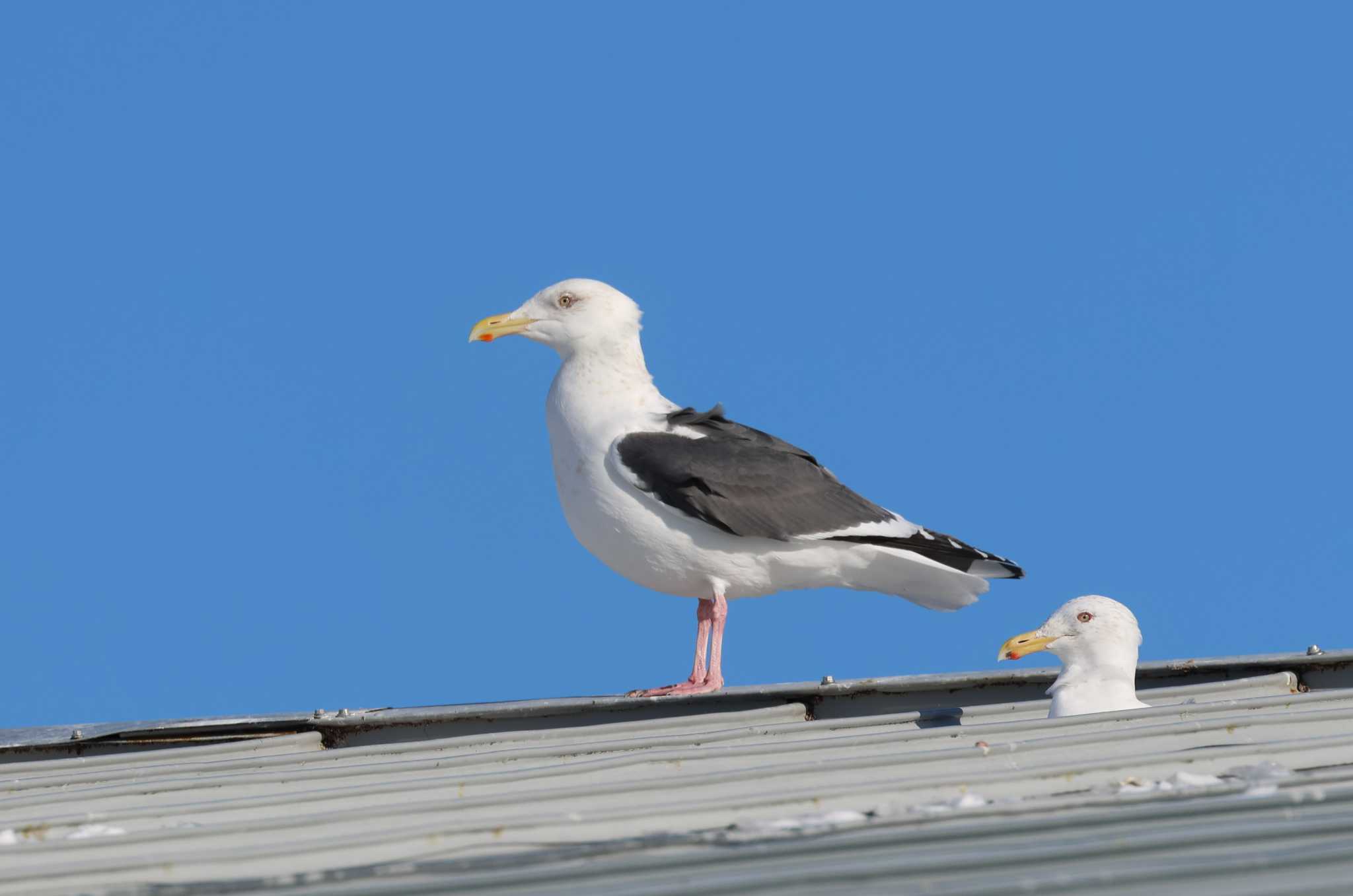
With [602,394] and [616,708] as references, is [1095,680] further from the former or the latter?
[602,394]

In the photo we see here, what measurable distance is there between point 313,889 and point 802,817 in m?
1.16

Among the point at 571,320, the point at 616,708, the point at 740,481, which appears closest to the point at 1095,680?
the point at 616,708

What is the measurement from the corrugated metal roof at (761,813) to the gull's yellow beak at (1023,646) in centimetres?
124

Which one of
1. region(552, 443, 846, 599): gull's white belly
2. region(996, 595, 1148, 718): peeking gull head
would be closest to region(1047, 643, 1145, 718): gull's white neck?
region(996, 595, 1148, 718): peeking gull head

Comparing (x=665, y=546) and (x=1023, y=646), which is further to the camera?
(x=665, y=546)

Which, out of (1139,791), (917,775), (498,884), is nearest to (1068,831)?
(1139,791)

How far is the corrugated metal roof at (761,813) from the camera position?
3693 millimetres

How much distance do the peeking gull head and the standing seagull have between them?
1902 millimetres

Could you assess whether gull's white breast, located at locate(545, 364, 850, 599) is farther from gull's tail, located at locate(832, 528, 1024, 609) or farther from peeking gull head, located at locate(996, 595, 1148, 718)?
peeking gull head, located at locate(996, 595, 1148, 718)

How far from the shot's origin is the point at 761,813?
4355mm

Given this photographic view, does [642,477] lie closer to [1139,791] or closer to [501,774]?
[501,774]

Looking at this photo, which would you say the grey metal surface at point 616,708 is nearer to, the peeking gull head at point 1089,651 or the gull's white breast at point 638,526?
the peeking gull head at point 1089,651

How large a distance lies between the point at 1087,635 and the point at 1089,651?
0.09 meters

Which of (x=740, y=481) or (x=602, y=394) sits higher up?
(x=602, y=394)
